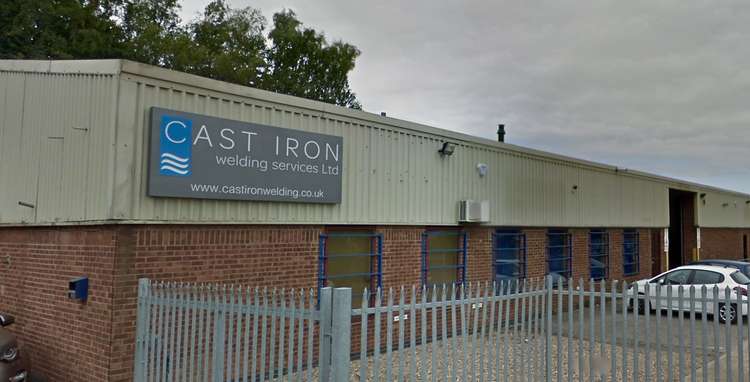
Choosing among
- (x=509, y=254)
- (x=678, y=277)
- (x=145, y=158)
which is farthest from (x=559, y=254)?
(x=145, y=158)

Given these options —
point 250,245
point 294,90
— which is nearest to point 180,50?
point 294,90

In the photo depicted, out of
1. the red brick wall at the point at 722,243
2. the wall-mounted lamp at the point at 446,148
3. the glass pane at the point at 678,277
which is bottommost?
the glass pane at the point at 678,277

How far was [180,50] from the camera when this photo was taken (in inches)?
1232

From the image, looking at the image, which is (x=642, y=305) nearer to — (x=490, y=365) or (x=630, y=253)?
(x=630, y=253)

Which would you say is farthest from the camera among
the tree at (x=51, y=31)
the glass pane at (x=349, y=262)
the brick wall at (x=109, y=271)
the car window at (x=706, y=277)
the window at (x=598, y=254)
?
the tree at (x=51, y=31)

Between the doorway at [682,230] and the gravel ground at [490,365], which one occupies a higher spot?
the doorway at [682,230]

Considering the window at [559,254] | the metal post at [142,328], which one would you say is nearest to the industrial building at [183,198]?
the metal post at [142,328]

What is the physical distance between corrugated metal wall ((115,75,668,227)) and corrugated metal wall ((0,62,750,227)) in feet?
0.06

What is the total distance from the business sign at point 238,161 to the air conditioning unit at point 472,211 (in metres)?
3.86

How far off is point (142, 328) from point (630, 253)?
18.8m

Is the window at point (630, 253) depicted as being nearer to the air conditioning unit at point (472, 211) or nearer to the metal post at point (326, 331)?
the air conditioning unit at point (472, 211)

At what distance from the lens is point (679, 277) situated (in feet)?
53.2

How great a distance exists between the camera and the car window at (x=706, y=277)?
15483 millimetres

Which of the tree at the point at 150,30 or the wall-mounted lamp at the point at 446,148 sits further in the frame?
the tree at the point at 150,30
